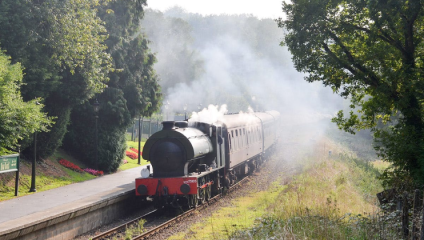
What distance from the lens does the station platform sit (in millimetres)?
10594

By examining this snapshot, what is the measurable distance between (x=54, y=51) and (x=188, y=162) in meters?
8.93

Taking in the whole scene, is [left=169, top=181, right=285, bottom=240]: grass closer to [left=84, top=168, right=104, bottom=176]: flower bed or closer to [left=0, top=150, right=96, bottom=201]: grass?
[left=0, top=150, right=96, bottom=201]: grass

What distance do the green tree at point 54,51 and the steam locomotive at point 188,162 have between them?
6821 millimetres

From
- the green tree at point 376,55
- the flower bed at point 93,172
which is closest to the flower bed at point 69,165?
the flower bed at point 93,172

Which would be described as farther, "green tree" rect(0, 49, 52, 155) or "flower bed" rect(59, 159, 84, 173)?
"flower bed" rect(59, 159, 84, 173)

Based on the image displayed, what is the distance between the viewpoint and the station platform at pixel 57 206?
10594 mm

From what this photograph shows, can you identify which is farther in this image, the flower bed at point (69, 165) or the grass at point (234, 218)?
the flower bed at point (69, 165)

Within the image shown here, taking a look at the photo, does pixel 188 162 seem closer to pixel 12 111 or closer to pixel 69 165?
pixel 12 111

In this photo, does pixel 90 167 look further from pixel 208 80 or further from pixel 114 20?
pixel 208 80

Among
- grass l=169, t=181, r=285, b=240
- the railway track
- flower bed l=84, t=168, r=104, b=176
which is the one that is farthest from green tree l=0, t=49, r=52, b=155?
flower bed l=84, t=168, r=104, b=176

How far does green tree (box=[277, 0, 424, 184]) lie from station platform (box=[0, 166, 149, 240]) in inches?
306

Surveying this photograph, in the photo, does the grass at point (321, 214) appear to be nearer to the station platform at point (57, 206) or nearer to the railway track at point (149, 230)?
the railway track at point (149, 230)

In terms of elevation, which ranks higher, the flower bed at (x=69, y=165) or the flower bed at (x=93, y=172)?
the flower bed at (x=69, y=165)

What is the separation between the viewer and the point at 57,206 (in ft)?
44.6
